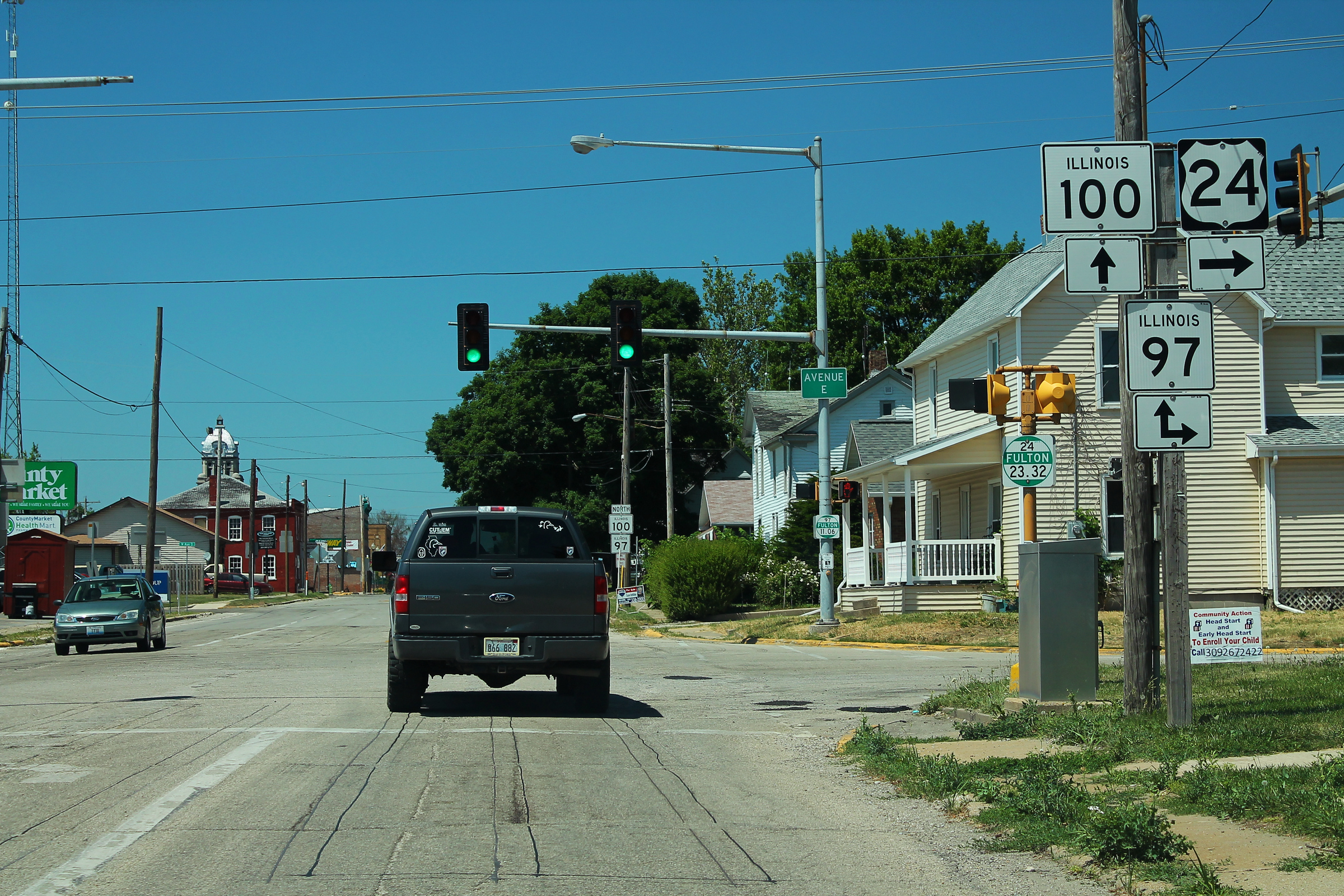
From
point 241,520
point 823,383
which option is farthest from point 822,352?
point 241,520

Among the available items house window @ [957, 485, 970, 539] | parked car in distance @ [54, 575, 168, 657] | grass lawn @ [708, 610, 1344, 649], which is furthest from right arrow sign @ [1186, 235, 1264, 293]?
house window @ [957, 485, 970, 539]

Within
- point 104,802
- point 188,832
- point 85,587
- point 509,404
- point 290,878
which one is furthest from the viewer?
point 509,404

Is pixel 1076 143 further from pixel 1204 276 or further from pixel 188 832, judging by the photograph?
pixel 188 832

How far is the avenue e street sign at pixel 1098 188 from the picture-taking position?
10336 millimetres

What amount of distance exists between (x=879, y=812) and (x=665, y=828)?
151cm

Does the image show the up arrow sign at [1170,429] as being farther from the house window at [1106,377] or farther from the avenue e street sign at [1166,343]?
the house window at [1106,377]

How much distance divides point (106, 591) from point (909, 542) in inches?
704

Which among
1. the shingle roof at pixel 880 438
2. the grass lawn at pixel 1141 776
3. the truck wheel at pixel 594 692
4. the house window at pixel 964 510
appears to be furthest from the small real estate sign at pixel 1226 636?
the shingle roof at pixel 880 438

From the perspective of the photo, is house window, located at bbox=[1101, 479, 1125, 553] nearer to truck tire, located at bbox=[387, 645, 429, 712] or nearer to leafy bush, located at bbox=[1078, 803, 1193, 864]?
truck tire, located at bbox=[387, 645, 429, 712]

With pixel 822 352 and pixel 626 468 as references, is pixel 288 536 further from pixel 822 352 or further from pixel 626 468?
pixel 822 352

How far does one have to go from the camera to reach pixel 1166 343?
32.6 ft

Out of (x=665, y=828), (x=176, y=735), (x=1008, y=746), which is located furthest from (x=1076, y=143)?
(x=176, y=735)

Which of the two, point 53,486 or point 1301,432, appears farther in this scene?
point 53,486

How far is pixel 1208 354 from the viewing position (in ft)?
32.6
